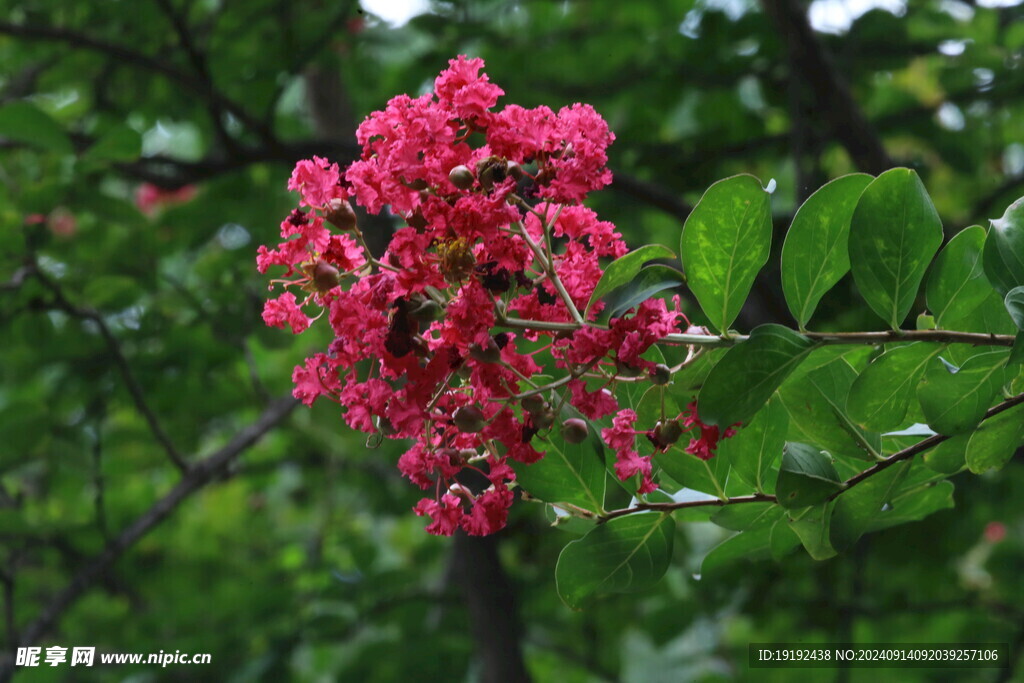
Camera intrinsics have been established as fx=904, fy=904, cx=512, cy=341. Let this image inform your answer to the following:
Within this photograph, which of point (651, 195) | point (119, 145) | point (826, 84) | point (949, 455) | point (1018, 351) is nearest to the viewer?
point (1018, 351)

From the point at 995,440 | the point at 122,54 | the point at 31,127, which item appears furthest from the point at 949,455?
the point at 122,54

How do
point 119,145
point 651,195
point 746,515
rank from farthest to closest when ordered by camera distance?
point 651,195 < point 119,145 < point 746,515

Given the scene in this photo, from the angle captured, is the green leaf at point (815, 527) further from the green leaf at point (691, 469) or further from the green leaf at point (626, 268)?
the green leaf at point (626, 268)

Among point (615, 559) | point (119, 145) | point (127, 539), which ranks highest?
point (119, 145)

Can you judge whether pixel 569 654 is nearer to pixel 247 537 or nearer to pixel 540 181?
pixel 247 537

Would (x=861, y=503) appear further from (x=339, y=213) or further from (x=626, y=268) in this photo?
(x=339, y=213)

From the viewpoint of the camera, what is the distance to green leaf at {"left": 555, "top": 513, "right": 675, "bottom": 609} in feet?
2.22

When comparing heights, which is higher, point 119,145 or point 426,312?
point 119,145

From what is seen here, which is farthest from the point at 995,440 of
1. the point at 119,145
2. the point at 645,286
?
the point at 119,145

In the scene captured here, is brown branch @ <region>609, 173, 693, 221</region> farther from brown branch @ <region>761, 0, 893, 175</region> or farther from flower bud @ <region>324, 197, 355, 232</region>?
flower bud @ <region>324, 197, 355, 232</region>

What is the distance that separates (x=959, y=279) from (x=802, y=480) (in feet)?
0.60

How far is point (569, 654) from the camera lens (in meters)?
1.90

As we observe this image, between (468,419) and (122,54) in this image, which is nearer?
(468,419)

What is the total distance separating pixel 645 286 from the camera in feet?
1.91
